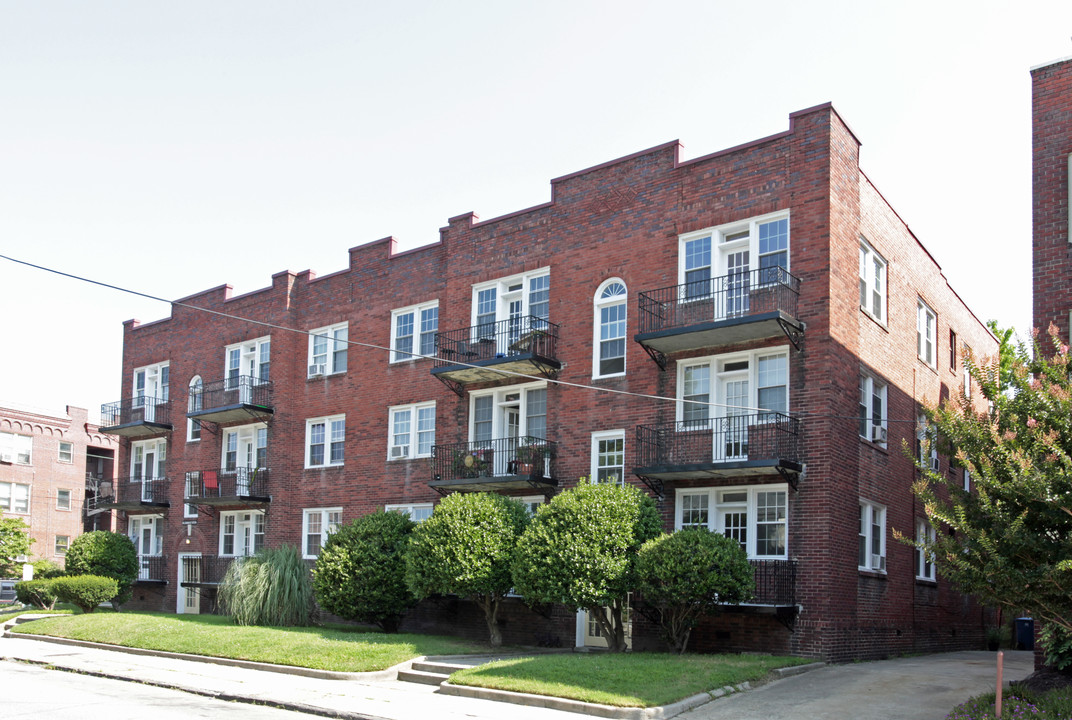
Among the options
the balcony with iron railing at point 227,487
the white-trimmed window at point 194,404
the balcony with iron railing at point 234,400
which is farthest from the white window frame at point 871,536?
the white-trimmed window at point 194,404

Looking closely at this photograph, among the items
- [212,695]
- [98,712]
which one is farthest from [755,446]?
[98,712]

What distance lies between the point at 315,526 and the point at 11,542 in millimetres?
22186

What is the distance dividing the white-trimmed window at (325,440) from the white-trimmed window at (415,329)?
118 inches

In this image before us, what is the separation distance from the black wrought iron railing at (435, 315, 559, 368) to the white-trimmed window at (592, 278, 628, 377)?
1208 mm

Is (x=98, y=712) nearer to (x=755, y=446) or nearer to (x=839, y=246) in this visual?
(x=755, y=446)

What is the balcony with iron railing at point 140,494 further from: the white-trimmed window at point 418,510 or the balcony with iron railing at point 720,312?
the balcony with iron railing at point 720,312

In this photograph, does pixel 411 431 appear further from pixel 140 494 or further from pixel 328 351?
pixel 140 494

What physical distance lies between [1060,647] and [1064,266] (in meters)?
6.28

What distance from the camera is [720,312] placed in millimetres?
21594

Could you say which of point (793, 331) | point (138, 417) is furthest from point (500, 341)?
point (138, 417)

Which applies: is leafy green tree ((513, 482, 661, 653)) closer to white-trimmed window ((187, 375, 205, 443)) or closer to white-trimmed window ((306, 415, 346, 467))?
white-trimmed window ((306, 415, 346, 467))

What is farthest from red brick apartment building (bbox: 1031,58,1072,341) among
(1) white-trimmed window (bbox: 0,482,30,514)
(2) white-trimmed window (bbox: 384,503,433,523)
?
(1) white-trimmed window (bbox: 0,482,30,514)

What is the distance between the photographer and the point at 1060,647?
14.3m

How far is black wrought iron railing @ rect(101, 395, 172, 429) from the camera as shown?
3697 cm
